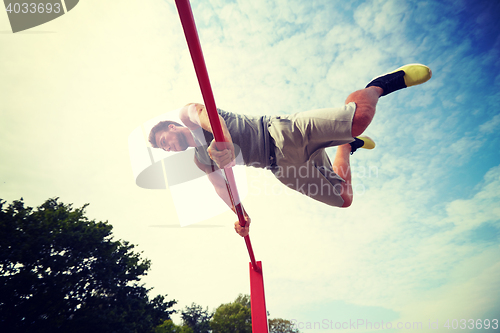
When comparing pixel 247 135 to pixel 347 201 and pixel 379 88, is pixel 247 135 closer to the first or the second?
pixel 379 88

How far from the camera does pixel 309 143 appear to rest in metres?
2.37

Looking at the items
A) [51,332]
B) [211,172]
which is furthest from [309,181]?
[51,332]

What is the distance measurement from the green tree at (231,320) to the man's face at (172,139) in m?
21.3

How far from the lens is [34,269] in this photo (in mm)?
8359

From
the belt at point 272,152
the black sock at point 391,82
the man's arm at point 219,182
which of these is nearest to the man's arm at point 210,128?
the belt at point 272,152

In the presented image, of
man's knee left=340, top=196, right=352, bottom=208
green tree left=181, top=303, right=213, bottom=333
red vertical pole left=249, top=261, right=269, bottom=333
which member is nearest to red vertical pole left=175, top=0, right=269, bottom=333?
red vertical pole left=249, top=261, right=269, bottom=333

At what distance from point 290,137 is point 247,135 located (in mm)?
420

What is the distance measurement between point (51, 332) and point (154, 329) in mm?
3828

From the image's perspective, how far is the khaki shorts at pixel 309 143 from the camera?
7.02ft

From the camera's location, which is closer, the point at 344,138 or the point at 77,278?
the point at 344,138

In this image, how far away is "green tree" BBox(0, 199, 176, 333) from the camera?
775 centimetres

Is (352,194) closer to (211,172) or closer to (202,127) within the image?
(211,172)

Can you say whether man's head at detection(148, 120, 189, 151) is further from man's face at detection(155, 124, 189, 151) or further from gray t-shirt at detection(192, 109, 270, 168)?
gray t-shirt at detection(192, 109, 270, 168)

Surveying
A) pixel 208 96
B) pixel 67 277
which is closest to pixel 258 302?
pixel 208 96
